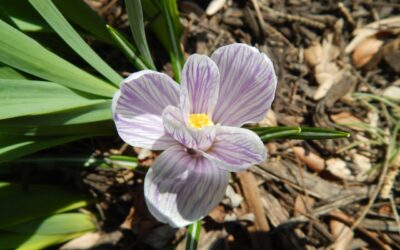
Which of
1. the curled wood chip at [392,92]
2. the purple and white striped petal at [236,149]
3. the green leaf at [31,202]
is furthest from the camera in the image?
the curled wood chip at [392,92]

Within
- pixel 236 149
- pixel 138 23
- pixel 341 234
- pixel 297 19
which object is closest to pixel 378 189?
pixel 341 234

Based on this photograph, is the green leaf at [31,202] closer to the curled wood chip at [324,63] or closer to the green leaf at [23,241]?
the green leaf at [23,241]

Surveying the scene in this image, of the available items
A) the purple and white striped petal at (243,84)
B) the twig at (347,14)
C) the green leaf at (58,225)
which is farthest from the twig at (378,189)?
the green leaf at (58,225)

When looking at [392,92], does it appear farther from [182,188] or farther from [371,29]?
[182,188]

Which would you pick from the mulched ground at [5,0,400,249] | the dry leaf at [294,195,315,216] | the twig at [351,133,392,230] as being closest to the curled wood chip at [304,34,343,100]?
the mulched ground at [5,0,400,249]

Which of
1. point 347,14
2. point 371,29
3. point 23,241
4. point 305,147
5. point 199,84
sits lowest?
point 305,147

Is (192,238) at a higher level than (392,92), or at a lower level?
higher

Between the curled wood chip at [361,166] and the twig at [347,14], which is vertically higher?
the twig at [347,14]
